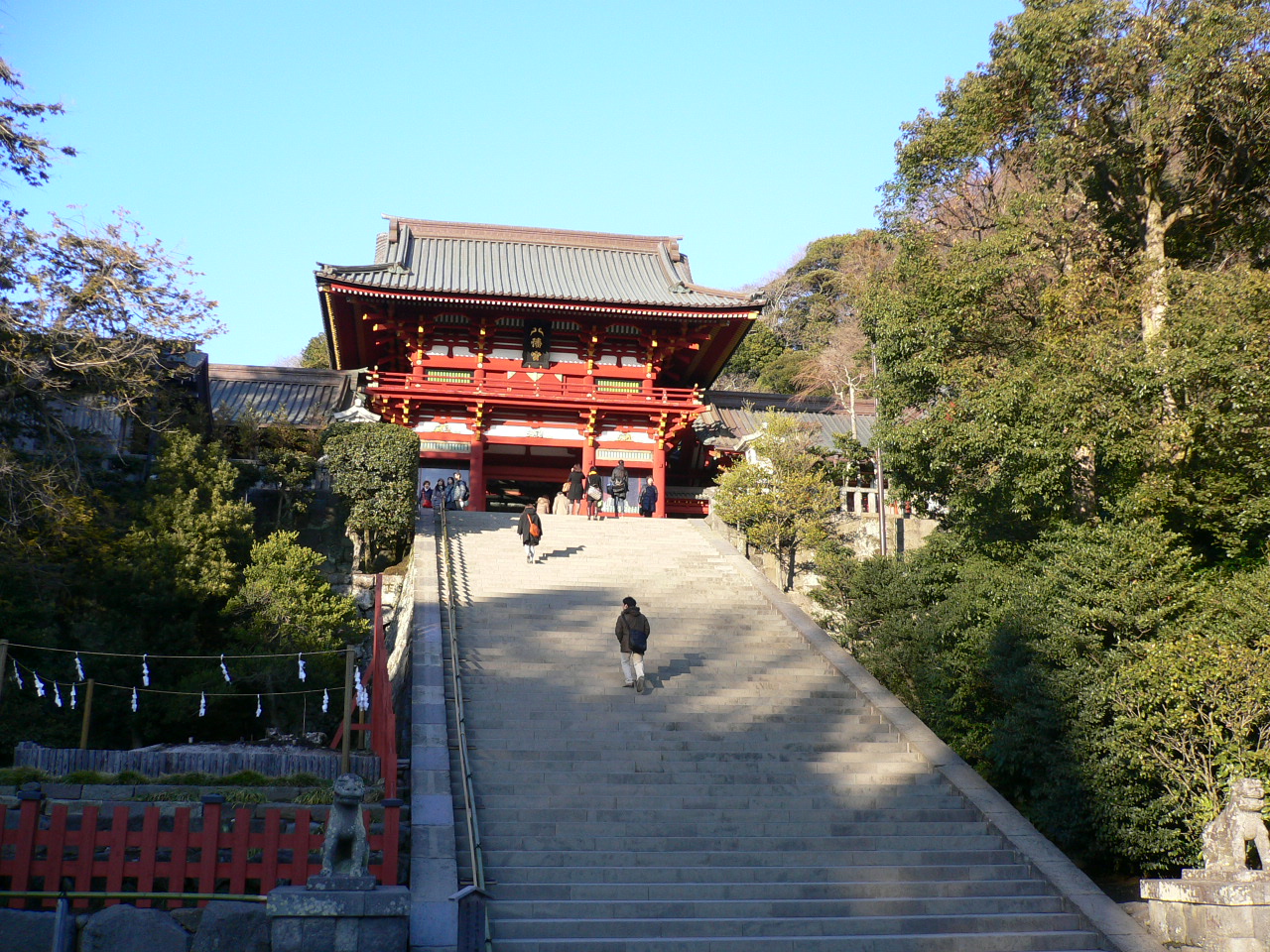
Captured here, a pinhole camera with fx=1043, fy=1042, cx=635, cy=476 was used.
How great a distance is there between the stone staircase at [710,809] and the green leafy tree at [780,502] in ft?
16.0

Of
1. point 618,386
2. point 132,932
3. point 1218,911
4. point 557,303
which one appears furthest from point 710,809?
point 618,386

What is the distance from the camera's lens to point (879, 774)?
1005 centimetres

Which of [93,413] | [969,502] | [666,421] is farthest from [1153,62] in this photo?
[93,413]

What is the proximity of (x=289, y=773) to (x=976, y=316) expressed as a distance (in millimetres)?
9435

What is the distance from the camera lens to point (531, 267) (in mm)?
25828

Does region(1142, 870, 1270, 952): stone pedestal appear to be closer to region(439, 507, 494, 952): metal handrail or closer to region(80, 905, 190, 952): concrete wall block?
region(439, 507, 494, 952): metal handrail

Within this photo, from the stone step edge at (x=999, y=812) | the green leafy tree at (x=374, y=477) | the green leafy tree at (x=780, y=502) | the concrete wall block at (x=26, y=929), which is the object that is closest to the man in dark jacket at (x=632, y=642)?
the stone step edge at (x=999, y=812)

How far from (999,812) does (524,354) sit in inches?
665

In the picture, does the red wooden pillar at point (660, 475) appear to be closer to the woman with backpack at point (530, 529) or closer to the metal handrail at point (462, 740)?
the woman with backpack at point (530, 529)

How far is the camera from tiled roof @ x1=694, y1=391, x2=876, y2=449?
2525cm

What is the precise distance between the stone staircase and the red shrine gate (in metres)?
9.62

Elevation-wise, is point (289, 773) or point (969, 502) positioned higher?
point (969, 502)

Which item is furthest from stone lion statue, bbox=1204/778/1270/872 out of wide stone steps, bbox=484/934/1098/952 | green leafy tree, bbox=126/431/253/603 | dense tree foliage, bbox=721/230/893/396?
dense tree foliage, bbox=721/230/893/396

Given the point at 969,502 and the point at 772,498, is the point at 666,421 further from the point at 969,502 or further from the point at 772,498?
the point at 969,502
